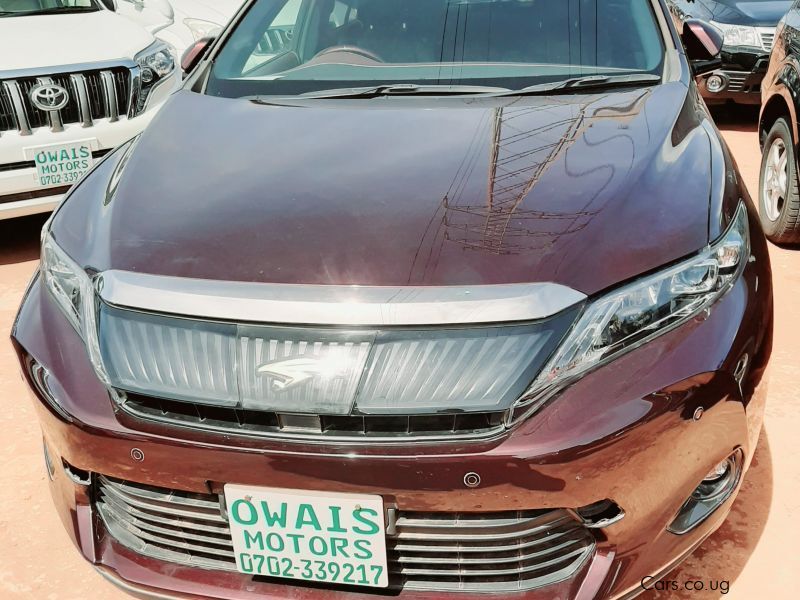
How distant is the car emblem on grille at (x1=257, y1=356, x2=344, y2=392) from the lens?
4.75ft

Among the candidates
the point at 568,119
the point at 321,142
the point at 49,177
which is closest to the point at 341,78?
the point at 321,142

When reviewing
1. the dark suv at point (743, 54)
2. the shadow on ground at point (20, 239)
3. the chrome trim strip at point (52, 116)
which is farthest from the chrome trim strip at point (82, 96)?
the dark suv at point (743, 54)

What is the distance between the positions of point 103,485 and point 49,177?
267cm

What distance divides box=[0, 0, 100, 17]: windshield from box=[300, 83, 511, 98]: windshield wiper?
9.80 feet

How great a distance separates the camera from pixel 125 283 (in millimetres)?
1623

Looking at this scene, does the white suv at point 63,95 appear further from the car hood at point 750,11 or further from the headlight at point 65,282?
the car hood at point 750,11

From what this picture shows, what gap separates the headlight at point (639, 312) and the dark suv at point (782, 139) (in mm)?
2566

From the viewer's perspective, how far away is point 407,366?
1.44m

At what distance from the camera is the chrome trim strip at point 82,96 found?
4090mm

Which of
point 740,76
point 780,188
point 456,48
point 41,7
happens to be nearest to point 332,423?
point 456,48

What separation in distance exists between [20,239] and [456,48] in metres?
3.01

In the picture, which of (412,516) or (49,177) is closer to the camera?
(412,516)

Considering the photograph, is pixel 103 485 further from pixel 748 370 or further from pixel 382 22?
pixel 382 22

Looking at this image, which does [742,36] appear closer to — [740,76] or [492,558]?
[740,76]
